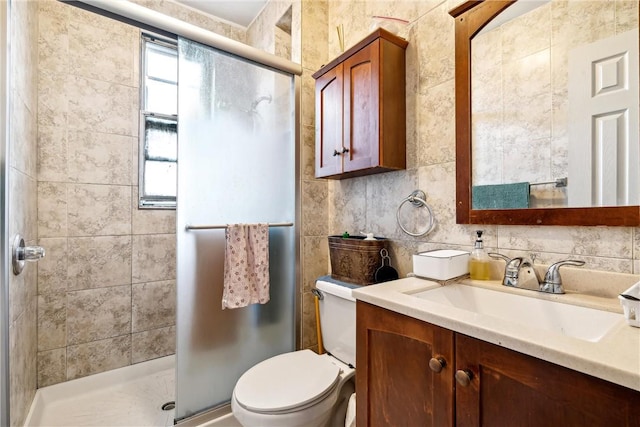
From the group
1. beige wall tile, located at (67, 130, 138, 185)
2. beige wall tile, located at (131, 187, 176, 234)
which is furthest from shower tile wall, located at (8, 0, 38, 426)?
beige wall tile, located at (131, 187, 176, 234)

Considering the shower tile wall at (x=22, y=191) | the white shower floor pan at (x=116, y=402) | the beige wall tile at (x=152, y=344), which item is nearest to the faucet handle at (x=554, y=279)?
the white shower floor pan at (x=116, y=402)

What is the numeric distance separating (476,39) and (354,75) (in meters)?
0.52

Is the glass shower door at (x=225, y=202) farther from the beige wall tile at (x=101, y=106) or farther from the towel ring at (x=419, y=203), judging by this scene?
the beige wall tile at (x=101, y=106)

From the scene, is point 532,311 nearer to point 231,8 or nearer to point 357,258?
point 357,258

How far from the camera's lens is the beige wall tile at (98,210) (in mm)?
1826

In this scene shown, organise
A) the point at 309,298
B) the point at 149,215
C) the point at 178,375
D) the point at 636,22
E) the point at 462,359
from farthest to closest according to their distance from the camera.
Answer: the point at 149,215 < the point at 309,298 < the point at 178,375 < the point at 636,22 < the point at 462,359

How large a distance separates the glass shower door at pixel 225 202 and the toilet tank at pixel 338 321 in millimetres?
312

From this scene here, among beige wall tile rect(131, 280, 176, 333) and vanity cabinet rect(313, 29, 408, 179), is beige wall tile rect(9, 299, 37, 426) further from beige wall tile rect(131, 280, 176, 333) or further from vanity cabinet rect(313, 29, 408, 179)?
vanity cabinet rect(313, 29, 408, 179)

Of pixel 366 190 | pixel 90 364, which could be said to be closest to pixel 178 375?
pixel 90 364

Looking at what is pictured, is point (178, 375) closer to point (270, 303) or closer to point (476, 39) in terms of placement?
point (270, 303)

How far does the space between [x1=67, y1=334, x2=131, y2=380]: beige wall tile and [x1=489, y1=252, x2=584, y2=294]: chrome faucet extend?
2.31 meters

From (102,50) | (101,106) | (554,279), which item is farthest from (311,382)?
(102,50)

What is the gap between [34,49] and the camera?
1602 mm

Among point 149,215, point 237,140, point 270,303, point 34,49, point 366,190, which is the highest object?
point 34,49
